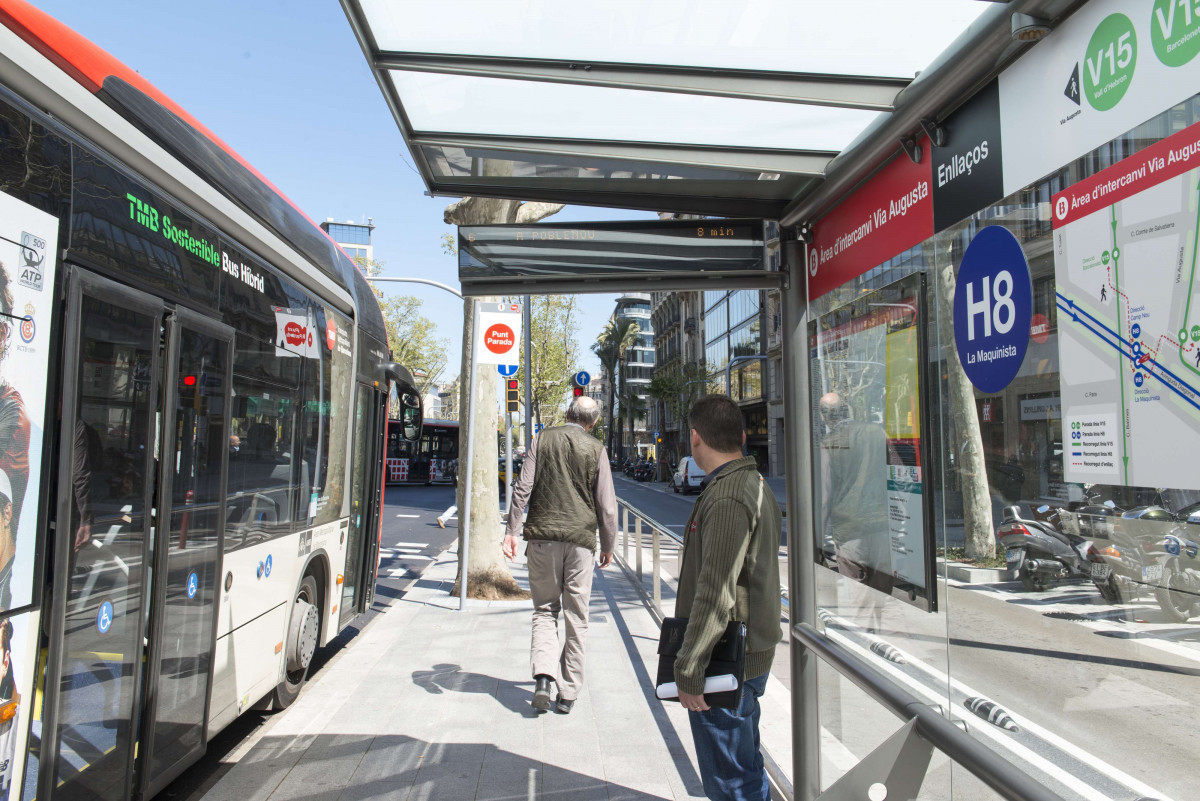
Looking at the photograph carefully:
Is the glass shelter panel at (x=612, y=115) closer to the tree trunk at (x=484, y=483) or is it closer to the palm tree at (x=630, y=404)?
the tree trunk at (x=484, y=483)

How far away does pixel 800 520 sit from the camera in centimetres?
348

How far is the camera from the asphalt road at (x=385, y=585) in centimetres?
446

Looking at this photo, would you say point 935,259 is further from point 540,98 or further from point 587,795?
point 587,795

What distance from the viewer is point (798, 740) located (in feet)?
10.9

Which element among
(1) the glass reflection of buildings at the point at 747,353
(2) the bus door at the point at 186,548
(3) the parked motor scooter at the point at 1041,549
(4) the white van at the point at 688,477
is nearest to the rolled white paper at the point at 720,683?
(3) the parked motor scooter at the point at 1041,549

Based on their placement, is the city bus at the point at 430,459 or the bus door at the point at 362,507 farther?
the city bus at the point at 430,459

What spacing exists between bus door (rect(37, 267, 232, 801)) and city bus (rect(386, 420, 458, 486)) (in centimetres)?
3182

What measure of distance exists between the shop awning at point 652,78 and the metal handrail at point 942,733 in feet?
5.79

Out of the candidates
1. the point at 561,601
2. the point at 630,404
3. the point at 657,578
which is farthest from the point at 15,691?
the point at 630,404

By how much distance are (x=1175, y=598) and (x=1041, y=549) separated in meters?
0.43

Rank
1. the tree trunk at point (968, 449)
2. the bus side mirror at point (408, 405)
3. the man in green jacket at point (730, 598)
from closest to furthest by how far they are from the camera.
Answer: the tree trunk at point (968, 449), the man in green jacket at point (730, 598), the bus side mirror at point (408, 405)

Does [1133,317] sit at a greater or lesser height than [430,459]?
greater

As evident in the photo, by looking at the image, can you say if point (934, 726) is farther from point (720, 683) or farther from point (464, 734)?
point (464, 734)

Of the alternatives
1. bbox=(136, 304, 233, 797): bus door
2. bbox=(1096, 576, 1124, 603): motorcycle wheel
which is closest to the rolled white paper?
bbox=(1096, 576, 1124, 603): motorcycle wheel
